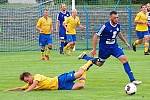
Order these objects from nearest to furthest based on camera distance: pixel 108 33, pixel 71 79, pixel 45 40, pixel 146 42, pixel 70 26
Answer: pixel 71 79 → pixel 108 33 → pixel 45 40 → pixel 146 42 → pixel 70 26

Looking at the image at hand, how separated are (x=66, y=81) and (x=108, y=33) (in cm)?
175

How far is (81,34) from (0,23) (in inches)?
186

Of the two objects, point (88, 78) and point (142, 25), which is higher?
point (142, 25)

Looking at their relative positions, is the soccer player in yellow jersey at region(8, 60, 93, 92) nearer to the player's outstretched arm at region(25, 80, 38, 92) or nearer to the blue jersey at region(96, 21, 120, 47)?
the player's outstretched arm at region(25, 80, 38, 92)

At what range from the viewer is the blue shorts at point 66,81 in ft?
49.2

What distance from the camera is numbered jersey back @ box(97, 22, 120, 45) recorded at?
51.7ft

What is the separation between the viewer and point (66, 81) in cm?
1510

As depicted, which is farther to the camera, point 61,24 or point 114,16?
point 61,24

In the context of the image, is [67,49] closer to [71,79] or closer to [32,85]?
[71,79]

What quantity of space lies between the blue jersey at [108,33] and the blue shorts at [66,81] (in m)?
1.44

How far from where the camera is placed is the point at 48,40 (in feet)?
84.1

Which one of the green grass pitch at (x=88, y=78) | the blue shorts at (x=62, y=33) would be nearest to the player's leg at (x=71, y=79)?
the green grass pitch at (x=88, y=78)

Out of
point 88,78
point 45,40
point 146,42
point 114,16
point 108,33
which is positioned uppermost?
point 114,16

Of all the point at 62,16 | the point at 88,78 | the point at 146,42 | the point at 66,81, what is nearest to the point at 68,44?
the point at 62,16
